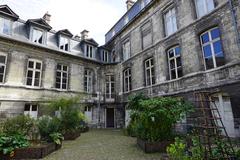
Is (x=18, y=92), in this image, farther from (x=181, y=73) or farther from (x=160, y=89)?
(x=181, y=73)

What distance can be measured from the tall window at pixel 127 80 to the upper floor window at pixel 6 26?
988cm

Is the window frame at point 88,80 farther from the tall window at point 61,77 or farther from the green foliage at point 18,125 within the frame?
the green foliage at point 18,125

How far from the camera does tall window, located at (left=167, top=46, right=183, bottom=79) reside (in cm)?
1052

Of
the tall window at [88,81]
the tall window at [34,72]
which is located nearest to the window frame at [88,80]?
the tall window at [88,81]

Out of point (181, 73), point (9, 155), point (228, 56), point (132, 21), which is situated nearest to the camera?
point (9, 155)

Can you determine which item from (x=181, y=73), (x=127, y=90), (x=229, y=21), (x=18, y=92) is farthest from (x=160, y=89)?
(x=18, y=92)

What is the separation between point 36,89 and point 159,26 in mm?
10464

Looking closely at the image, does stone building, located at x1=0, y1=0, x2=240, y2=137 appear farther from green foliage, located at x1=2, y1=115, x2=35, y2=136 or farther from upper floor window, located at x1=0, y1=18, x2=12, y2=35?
green foliage, located at x1=2, y1=115, x2=35, y2=136

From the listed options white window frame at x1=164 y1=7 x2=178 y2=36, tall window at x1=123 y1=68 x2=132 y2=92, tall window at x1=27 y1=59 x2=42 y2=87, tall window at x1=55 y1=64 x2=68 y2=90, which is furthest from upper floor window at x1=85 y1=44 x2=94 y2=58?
white window frame at x1=164 y1=7 x2=178 y2=36

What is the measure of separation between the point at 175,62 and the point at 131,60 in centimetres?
496

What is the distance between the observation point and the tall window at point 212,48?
27.3ft

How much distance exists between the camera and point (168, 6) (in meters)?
Result: 11.8

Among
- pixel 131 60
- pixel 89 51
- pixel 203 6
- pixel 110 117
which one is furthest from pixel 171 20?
pixel 110 117

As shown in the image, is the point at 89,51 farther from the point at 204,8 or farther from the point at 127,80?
the point at 204,8
